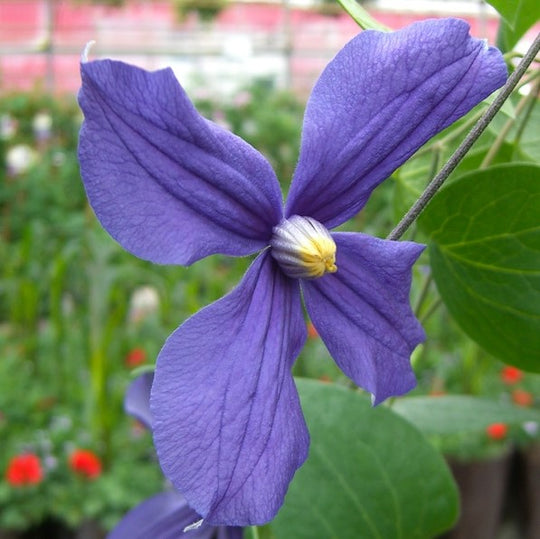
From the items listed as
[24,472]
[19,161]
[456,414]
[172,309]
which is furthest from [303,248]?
[19,161]

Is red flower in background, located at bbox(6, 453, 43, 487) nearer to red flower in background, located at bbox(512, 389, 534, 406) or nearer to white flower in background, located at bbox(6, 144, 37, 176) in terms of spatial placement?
red flower in background, located at bbox(512, 389, 534, 406)

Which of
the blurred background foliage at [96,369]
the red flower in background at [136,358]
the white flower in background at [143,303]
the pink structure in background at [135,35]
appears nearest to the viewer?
the blurred background foliage at [96,369]

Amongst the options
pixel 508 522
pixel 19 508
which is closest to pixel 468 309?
pixel 19 508

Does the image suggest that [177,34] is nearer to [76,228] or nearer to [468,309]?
[76,228]

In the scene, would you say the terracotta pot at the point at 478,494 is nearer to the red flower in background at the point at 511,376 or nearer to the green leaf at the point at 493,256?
the red flower in background at the point at 511,376

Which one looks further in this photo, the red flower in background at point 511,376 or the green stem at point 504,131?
the red flower in background at point 511,376

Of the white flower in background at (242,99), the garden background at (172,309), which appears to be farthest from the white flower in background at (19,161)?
the white flower in background at (242,99)

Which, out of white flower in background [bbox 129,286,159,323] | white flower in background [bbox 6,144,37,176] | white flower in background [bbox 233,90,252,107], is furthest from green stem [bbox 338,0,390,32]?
white flower in background [bbox 233,90,252,107]
